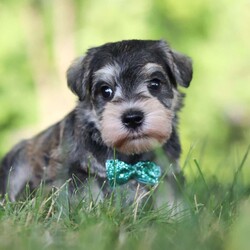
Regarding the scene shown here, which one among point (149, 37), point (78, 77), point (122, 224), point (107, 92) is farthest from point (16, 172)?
point (149, 37)

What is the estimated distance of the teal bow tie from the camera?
5927 millimetres

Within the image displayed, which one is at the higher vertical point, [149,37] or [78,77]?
[78,77]

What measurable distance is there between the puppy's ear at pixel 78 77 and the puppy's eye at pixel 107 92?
0.20 meters

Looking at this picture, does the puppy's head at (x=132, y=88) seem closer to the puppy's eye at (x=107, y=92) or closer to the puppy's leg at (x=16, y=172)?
the puppy's eye at (x=107, y=92)

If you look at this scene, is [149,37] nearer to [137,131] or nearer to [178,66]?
[178,66]

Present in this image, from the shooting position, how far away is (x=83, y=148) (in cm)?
614

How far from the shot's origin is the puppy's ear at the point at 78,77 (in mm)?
6305

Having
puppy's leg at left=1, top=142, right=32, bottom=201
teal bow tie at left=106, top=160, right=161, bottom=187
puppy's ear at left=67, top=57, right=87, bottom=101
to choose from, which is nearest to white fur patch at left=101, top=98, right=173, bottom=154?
teal bow tie at left=106, top=160, right=161, bottom=187

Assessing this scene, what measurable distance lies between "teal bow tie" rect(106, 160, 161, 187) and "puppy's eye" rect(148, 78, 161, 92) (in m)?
0.57

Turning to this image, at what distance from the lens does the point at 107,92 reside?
6121 millimetres

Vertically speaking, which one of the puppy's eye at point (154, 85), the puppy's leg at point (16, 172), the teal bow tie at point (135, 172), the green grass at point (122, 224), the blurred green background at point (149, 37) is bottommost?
the blurred green background at point (149, 37)

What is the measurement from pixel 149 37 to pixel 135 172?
10926mm

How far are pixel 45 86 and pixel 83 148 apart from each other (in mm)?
12012

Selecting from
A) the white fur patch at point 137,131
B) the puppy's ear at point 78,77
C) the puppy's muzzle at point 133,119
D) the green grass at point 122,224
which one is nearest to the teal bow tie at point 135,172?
the white fur patch at point 137,131
